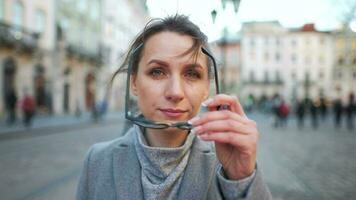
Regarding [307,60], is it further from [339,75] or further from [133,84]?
[133,84]

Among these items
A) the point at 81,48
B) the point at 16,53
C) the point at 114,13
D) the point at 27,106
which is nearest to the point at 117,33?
the point at 114,13

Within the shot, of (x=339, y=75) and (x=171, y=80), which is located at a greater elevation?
(x=339, y=75)

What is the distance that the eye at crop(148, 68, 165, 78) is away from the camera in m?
1.42

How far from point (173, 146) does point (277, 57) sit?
75813 mm

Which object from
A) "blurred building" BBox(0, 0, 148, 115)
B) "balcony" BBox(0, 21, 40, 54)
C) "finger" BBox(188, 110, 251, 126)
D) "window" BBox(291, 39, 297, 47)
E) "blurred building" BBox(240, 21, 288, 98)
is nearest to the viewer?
"finger" BBox(188, 110, 251, 126)

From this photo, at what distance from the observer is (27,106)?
17.4m

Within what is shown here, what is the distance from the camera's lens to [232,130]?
1.12m

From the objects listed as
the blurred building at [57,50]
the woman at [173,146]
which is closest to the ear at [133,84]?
the woman at [173,146]

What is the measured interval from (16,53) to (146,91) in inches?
1060

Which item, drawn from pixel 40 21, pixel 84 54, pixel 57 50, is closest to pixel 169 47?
pixel 40 21

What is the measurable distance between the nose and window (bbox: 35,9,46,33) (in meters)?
29.9

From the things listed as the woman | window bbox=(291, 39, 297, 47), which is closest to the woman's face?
the woman

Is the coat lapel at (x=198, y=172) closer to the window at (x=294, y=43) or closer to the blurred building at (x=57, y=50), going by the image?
the blurred building at (x=57, y=50)

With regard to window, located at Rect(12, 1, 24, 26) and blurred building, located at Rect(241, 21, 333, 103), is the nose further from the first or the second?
blurred building, located at Rect(241, 21, 333, 103)
